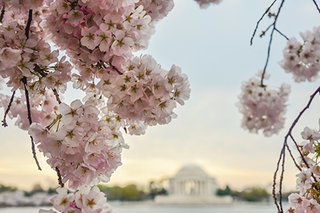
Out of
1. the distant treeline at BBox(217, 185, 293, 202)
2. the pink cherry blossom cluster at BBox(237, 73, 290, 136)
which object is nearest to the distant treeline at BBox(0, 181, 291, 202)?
the distant treeline at BBox(217, 185, 293, 202)

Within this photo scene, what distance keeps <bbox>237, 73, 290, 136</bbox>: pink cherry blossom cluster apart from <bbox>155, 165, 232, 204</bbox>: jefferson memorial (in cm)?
1795

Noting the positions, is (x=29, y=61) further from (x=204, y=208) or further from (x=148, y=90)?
(x=204, y=208)

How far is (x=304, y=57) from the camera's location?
100 cm

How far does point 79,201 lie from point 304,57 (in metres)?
0.92

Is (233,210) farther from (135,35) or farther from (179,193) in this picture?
(135,35)

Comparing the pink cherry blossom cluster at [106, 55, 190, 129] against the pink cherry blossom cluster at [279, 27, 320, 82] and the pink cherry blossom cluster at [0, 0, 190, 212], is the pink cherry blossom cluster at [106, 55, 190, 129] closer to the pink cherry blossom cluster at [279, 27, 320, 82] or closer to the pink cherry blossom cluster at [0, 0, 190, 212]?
the pink cherry blossom cluster at [0, 0, 190, 212]

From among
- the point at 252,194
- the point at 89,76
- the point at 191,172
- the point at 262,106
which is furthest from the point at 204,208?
the point at 89,76

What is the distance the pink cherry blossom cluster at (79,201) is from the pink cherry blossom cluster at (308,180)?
Result: 1.25 feet

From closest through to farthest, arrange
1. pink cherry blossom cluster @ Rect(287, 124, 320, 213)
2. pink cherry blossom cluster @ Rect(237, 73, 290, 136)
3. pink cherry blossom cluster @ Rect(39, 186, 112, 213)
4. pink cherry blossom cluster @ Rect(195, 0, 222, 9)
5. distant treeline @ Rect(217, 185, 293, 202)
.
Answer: pink cherry blossom cluster @ Rect(39, 186, 112, 213) → pink cherry blossom cluster @ Rect(287, 124, 320, 213) → pink cherry blossom cluster @ Rect(237, 73, 290, 136) → pink cherry blossom cluster @ Rect(195, 0, 222, 9) → distant treeline @ Rect(217, 185, 293, 202)

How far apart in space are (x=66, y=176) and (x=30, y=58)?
19cm

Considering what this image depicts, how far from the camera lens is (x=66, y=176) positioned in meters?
0.43

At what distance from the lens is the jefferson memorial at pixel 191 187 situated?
60.9 feet

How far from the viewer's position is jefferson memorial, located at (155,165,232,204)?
1856 cm

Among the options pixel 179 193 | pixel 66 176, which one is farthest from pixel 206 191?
pixel 66 176
